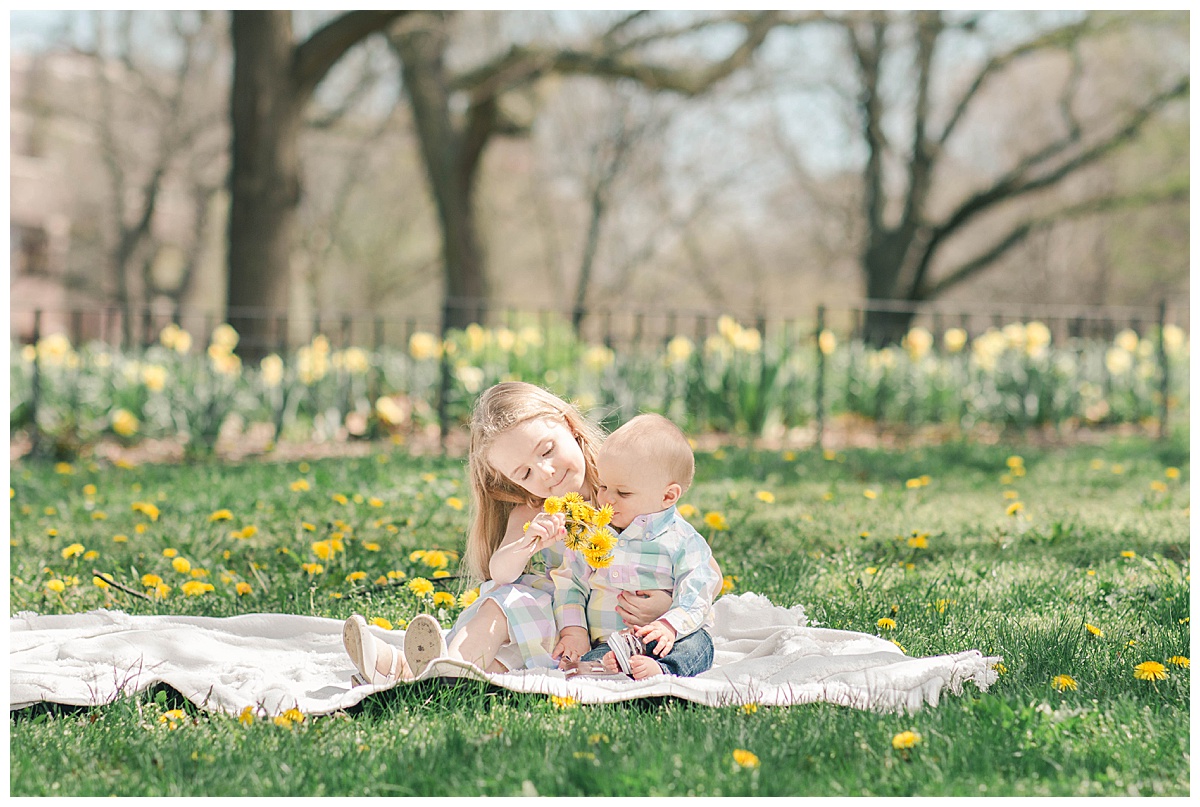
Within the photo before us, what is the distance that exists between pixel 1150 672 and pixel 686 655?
1057 millimetres

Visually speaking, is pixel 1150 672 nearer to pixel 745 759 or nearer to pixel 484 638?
pixel 745 759

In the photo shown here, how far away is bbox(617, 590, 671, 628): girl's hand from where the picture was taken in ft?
8.86

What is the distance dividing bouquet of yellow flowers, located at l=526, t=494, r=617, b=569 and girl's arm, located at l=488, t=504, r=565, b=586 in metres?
0.03

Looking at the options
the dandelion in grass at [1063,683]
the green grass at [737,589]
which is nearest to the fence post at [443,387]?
the green grass at [737,589]

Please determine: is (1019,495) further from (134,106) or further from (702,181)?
(134,106)

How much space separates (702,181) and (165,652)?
65.6 feet

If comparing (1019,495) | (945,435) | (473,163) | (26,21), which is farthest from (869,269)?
(26,21)

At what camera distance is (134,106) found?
2244 centimetres

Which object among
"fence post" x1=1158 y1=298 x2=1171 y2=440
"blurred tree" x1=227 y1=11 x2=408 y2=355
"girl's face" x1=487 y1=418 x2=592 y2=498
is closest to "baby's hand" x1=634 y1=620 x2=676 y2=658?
"girl's face" x1=487 y1=418 x2=592 y2=498

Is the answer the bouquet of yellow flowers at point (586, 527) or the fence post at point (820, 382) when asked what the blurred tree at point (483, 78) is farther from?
the bouquet of yellow flowers at point (586, 527)

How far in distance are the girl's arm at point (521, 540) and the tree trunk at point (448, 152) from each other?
10056 mm

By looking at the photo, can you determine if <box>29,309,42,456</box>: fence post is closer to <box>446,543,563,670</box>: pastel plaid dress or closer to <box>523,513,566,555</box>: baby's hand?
<box>446,543,563,670</box>: pastel plaid dress

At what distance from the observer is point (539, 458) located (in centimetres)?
270

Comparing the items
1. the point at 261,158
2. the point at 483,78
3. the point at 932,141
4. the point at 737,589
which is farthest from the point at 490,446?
the point at 932,141
